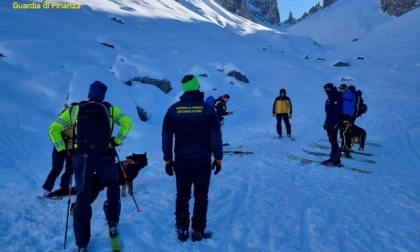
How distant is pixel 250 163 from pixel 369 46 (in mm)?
49094

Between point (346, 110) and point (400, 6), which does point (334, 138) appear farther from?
point (400, 6)

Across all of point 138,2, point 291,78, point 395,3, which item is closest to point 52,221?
point 291,78

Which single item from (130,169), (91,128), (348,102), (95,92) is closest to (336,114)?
(348,102)

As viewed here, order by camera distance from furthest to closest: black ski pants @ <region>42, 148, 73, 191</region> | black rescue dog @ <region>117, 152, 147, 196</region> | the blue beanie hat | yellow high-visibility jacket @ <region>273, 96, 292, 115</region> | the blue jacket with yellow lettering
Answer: yellow high-visibility jacket @ <region>273, 96, 292, 115</region>
black ski pants @ <region>42, 148, 73, 191</region>
black rescue dog @ <region>117, 152, 147, 196</region>
the blue jacket with yellow lettering
the blue beanie hat

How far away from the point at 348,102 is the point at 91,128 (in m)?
8.13

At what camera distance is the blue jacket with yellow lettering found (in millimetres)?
4434

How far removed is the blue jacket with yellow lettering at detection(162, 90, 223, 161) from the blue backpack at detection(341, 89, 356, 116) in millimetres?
6690

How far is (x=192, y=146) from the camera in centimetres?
448

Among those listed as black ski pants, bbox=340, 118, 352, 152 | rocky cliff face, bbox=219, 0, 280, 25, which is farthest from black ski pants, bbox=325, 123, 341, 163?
rocky cliff face, bbox=219, 0, 280, 25

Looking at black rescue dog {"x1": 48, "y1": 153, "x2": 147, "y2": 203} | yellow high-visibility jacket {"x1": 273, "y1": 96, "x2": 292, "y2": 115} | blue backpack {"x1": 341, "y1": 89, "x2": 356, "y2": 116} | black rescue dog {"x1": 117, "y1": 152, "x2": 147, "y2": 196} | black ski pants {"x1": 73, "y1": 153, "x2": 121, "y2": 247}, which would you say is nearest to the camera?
black ski pants {"x1": 73, "y1": 153, "x2": 121, "y2": 247}

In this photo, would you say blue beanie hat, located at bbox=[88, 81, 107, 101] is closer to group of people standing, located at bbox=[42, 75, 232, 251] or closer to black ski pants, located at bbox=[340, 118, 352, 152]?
group of people standing, located at bbox=[42, 75, 232, 251]

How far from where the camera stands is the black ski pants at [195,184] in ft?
14.8

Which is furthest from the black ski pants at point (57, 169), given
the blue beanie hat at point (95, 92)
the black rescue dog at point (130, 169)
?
the blue beanie hat at point (95, 92)

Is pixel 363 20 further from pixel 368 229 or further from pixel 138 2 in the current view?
pixel 368 229
